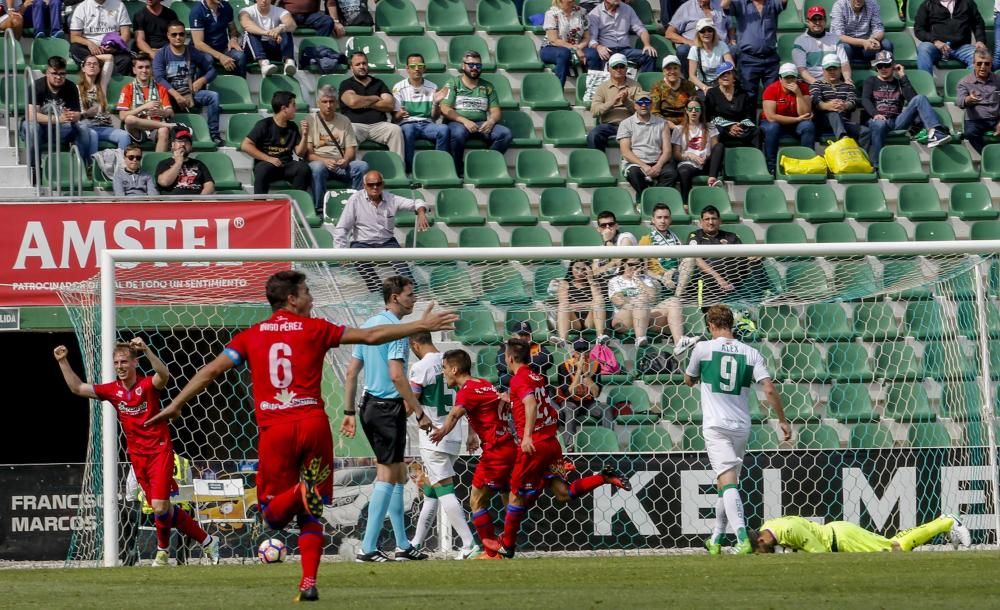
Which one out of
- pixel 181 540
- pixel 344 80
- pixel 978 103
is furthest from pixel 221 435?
pixel 978 103

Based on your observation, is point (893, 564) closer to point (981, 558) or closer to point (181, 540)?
point (981, 558)

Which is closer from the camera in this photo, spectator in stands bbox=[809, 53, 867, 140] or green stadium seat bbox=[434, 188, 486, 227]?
green stadium seat bbox=[434, 188, 486, 227]

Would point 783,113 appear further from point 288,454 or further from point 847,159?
point 288,454

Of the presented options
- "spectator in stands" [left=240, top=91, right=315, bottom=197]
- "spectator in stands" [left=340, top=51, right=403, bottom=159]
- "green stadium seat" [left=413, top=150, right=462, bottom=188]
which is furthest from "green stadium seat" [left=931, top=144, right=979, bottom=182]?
"spectator in stands" [left=240, top=91, right=315, bottom=197]

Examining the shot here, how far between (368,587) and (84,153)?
8888 mm

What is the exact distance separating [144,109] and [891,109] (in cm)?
833

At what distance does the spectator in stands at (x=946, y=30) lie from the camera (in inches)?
728

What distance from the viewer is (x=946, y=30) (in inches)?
733

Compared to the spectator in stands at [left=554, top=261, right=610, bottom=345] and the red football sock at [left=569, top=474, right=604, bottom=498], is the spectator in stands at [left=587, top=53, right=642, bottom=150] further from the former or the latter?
the red football sock at [left=569, top=474, right=604, bottom=498]

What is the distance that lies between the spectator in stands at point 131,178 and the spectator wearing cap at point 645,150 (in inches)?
199

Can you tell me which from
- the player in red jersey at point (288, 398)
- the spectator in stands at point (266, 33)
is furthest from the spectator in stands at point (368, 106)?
the player in red jersey at point (288, 398)

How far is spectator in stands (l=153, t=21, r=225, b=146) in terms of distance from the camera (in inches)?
645

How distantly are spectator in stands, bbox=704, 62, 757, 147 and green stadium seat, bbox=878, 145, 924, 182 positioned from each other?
1560 millimetres

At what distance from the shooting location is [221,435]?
528 inches
